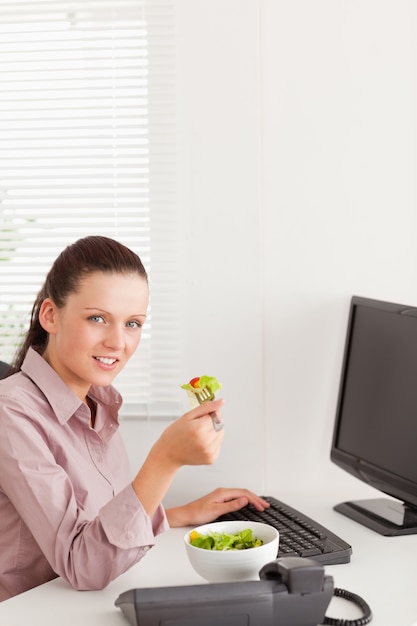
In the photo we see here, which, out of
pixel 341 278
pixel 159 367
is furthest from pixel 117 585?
pixel 341 278

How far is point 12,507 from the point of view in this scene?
160 cm

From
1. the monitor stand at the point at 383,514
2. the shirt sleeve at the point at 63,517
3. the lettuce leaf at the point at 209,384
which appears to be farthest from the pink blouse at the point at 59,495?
the monitor stand at the point at 383,514

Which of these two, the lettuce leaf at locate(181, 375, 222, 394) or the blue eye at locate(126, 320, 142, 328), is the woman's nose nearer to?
the blue eye at locate(126, 320, 142, 328)

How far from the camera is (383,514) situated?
1.97 m

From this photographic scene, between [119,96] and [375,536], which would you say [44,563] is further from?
[119,96]

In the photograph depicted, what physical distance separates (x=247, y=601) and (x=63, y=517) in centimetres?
39

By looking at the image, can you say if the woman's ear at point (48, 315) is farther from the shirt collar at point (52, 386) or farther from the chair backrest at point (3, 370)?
the chair backrest at point (3, 370)

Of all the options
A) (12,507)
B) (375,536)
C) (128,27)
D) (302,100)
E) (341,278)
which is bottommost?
(375,536)

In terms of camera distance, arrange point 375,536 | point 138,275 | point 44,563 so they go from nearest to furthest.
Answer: point 44,563
point 138,275
point 375,536

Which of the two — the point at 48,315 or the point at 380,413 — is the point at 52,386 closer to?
the point at 48,315

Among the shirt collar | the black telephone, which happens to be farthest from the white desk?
the shirt collar

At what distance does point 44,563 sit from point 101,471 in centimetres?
21

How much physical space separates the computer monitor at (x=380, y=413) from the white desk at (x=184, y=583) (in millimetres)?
106

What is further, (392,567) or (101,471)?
(101,471)
